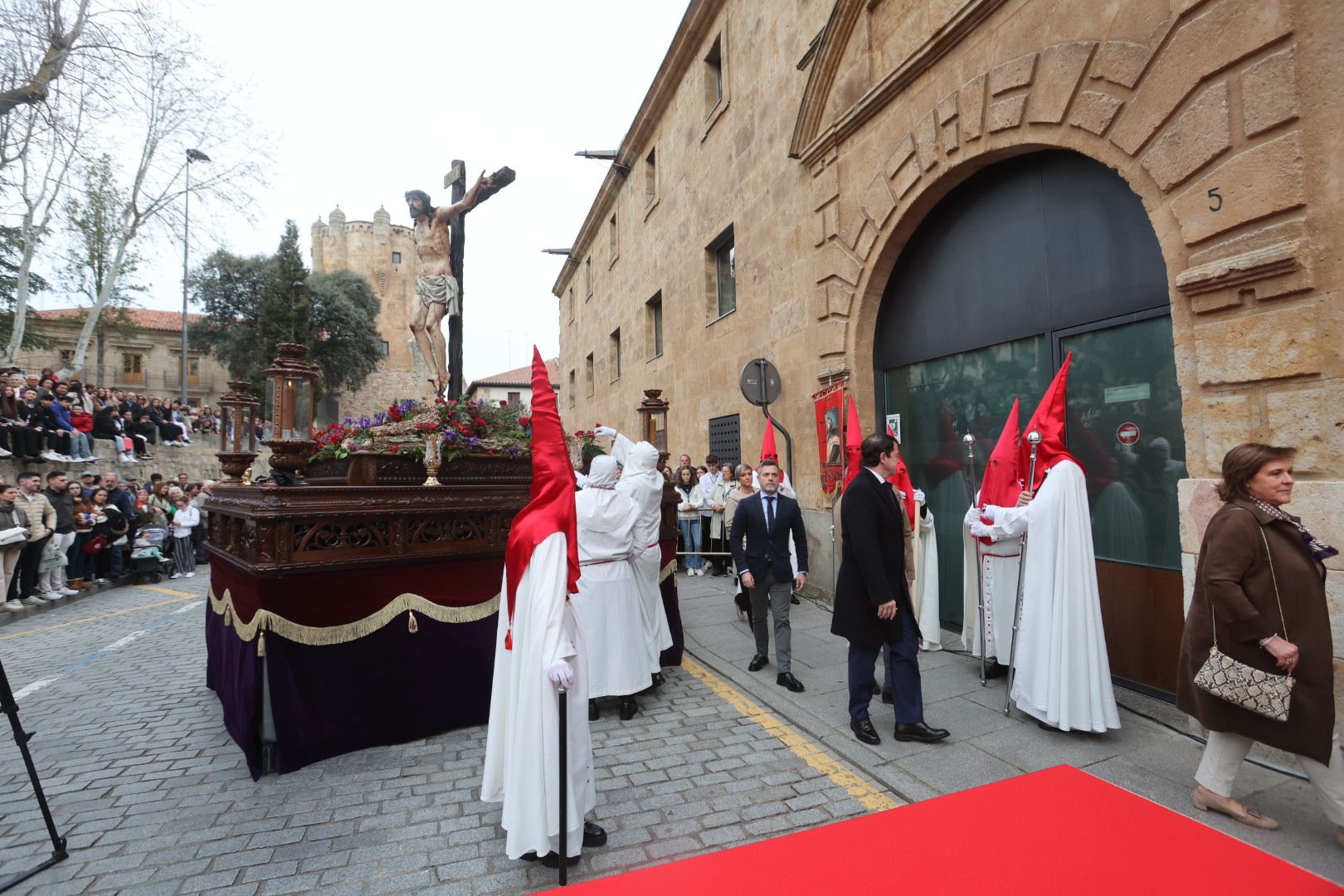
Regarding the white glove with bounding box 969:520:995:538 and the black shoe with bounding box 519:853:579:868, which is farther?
the white glove with bounding box 969:520:995:538

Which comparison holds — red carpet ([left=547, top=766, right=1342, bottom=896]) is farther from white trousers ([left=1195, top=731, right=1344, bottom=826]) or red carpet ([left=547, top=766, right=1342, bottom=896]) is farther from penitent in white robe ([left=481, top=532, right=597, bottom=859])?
white trousers ([left=1195, top=731, right=1344, bottom=826])

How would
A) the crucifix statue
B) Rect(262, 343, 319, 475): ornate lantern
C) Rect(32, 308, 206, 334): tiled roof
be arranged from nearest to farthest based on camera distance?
1. Rect(262, 343, 319, 475): ornate lantern
2. the crucifix statue
3. Rect(32, 308, 206, 334): tiled roof

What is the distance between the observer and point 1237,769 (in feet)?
11.1

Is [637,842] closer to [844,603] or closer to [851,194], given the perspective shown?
[844,603]

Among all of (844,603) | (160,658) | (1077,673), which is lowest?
(160,658)

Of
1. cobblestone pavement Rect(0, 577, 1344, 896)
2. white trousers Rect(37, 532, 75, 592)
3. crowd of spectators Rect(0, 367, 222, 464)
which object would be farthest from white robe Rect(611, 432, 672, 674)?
crowd of spectators Rect(0, 367, 222, 464)

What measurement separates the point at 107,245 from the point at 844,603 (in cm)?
2928

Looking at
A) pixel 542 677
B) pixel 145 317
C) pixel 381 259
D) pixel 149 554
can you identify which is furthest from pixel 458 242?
pixel 145 317

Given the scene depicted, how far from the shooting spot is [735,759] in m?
4.22

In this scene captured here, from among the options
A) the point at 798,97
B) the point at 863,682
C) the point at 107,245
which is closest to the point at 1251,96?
the point at 863,682

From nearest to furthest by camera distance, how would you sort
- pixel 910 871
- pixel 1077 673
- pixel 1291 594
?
pixel 910 871 → pixel 1291 594 → pixel 1077 673

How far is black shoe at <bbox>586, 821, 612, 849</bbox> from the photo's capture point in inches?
127

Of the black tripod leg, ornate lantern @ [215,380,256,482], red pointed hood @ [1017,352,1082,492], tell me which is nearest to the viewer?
the black tripod leg

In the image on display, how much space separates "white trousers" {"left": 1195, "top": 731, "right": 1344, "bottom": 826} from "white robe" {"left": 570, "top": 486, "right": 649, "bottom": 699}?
11.5 feet
